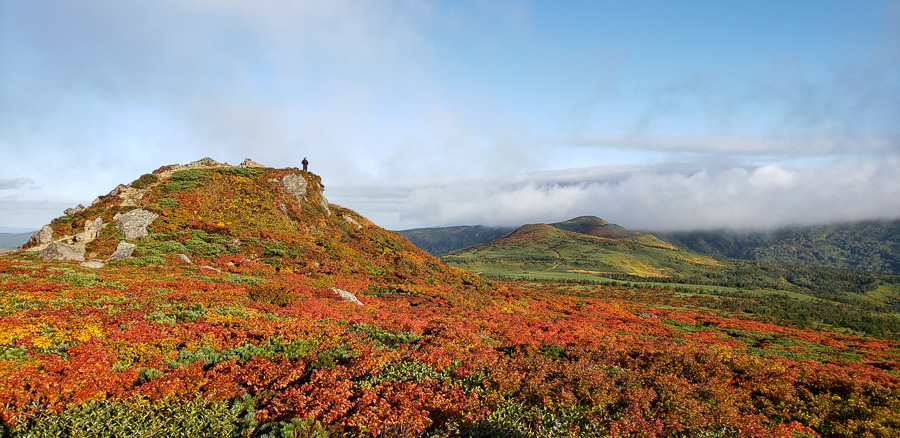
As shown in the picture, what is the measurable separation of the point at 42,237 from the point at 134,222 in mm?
7150

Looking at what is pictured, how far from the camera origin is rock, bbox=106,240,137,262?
91.5 feet

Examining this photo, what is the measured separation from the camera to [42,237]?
1222 inches

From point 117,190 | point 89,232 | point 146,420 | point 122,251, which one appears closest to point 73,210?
point 117,190

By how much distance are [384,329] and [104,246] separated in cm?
3019

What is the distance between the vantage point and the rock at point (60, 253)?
2653 centimetres

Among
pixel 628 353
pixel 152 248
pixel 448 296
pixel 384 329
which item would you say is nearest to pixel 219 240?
pixel 152 248

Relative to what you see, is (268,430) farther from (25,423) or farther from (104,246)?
(104,246)

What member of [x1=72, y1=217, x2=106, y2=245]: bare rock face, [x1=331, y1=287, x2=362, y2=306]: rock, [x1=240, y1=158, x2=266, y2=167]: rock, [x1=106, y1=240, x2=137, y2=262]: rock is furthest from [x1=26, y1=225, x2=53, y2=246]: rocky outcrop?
[x1=331, y1=287, x2=362, y2=306]: rock

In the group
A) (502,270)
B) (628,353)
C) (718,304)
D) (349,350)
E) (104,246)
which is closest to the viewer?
(349,350)

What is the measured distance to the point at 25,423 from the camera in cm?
696

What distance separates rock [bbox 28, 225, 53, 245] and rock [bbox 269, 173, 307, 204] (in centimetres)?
2162

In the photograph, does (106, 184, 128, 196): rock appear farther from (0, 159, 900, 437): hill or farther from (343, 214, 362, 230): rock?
(343, 214, 362, 230): rock

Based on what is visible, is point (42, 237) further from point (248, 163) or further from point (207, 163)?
point (248, 163)

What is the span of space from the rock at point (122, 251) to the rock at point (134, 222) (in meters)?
3.02
